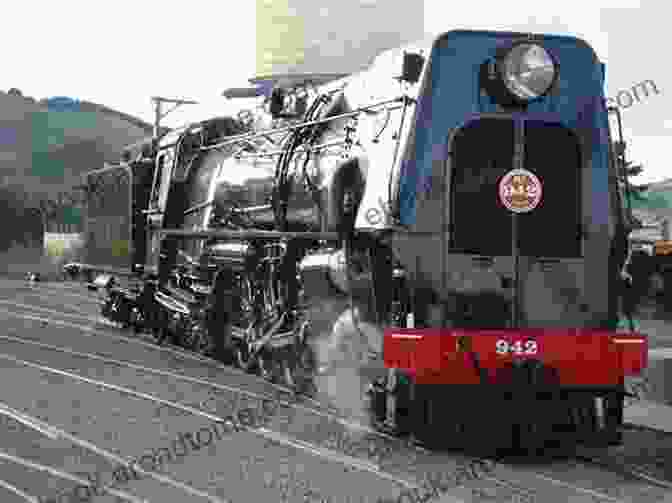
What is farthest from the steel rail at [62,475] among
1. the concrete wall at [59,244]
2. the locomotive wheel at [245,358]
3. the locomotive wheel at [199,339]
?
the concrete wall at [59,244]

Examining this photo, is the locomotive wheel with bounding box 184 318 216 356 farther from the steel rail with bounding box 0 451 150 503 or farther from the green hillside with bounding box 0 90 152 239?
the green hillside with bounding box 0 90 152 239

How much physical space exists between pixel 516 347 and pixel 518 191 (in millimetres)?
1197

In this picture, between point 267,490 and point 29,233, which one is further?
point 29,233

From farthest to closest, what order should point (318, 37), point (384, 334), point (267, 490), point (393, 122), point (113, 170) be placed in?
point (318, 37) < point (113, 170) < point (393, 122) < point (384, 334) < point (267, 490)

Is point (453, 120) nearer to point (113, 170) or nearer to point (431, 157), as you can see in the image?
point (431, 157)

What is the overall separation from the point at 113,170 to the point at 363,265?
369 inches

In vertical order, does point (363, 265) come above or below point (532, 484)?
above

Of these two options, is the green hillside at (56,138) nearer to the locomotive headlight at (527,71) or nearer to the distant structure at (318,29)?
the distant structure at (318,29)

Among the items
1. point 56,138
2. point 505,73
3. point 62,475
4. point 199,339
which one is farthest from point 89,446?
point 56,138

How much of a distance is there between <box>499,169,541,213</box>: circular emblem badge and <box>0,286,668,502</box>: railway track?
1921 mm

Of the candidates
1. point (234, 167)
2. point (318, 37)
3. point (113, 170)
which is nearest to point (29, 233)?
point (318, 37)

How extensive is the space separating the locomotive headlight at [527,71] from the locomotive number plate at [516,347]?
5.95ft

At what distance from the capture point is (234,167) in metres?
11.9

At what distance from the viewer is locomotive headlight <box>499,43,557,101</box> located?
7.59 m
